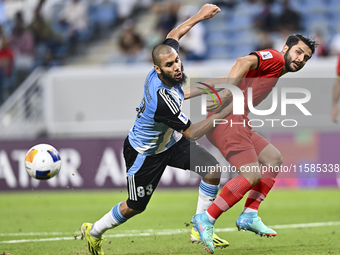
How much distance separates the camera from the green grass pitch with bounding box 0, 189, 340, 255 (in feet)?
20.9

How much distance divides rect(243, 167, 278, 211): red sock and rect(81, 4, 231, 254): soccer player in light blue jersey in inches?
16.4

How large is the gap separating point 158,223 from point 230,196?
3285mm

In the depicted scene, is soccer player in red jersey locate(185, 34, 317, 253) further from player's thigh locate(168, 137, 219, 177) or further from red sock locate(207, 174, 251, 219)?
player's thigh locate(168, 137, 219, 177)

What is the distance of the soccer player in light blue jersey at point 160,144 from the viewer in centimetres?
540

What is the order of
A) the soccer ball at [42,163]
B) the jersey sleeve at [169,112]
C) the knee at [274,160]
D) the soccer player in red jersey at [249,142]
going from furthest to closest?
the soccer ball at [42,163] < the knee at [274,160] < the soccer player in red jersey at [249,142] < the jersey sleeve at [169,112]

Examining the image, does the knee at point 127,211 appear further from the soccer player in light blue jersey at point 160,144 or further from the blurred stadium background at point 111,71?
the blurred stadium background at point 111,71

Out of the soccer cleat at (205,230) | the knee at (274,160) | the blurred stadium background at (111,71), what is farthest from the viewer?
the blurred stadium background at (111,71)

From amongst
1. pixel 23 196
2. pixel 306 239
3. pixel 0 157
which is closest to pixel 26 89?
pixel 0 157

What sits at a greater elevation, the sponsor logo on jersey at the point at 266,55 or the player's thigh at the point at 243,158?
the sponsor logo on jersey at the point at 266,55

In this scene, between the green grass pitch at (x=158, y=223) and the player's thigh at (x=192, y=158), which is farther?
the green grass pitch at (x=158, y=223)

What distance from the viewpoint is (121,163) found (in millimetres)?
12500

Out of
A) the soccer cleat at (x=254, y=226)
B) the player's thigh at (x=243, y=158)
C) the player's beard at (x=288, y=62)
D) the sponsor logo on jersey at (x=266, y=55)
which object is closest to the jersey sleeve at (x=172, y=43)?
the sponsor logo on jersey at (x=266, y=55)

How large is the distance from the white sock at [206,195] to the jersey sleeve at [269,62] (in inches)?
54.4

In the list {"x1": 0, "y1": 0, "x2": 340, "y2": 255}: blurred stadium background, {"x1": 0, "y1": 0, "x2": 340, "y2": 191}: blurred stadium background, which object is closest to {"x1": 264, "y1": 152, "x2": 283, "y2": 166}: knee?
{"x1": 0, "y1": 0, "x2": 340, "y2": 255}: blurred stadium background
